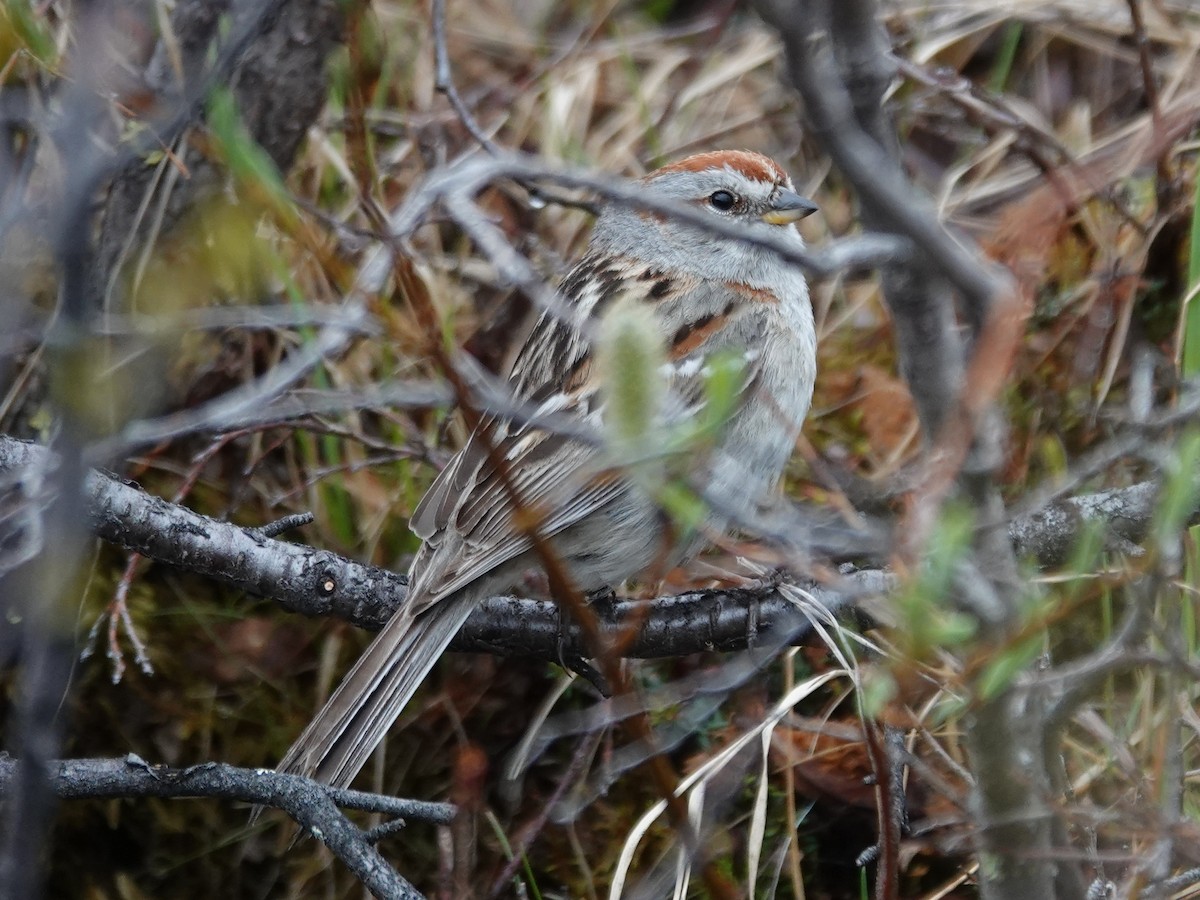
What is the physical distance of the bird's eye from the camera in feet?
11.0

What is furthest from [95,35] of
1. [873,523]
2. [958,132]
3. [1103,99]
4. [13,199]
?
[1103,99]

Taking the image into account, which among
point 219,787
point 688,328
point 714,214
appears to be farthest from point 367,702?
point 714,214

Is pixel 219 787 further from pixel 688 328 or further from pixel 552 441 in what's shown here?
pixel 688 328

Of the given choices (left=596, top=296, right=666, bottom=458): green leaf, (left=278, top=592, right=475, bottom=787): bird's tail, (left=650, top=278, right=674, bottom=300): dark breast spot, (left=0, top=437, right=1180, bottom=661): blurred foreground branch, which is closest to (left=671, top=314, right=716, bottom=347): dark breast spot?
(left=650, top=278, right=674, bottom=300): dark breast spot

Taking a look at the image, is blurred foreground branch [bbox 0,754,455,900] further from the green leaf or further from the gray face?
the gray face

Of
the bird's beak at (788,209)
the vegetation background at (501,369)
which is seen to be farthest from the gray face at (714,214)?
the vegetation background at (501,369)

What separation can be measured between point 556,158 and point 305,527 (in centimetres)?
134

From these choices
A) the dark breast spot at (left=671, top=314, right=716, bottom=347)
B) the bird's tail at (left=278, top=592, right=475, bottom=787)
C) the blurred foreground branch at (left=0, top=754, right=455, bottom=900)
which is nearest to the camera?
the blurred foreground branch at (left=0, top=754, right=455, bottom=900)

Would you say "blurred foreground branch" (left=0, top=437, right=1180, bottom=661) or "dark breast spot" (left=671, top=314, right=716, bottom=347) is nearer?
"blurred foreground branch" (left=0, top=437, right=1180, bottom=661)

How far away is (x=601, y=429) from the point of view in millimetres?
2875

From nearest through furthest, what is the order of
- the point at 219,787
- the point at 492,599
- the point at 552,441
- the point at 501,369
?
the point at 219,787 < the point at 492,599 < the point at 552,441 < the point at 501,369

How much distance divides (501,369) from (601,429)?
84 centimetres

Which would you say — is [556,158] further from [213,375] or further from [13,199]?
[13,199]

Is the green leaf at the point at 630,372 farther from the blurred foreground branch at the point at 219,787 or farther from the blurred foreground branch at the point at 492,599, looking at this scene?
the blurred foreground branch at the point at 219,787
